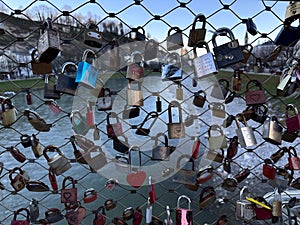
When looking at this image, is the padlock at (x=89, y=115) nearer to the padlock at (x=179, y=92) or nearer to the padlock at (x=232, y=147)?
the padlock at (x=179, y=92)

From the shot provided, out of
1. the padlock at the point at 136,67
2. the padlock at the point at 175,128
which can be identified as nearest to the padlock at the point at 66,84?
the padlock at the point at 136,67

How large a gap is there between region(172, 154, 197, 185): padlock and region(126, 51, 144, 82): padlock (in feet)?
0.84

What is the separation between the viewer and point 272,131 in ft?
2.36

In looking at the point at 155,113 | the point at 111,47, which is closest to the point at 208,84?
the point at 155,113

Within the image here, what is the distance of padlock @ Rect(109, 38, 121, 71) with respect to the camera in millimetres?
640

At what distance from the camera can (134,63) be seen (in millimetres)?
648

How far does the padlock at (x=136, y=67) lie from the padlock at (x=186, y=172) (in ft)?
0.84

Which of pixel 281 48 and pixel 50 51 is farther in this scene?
pixel 281 48

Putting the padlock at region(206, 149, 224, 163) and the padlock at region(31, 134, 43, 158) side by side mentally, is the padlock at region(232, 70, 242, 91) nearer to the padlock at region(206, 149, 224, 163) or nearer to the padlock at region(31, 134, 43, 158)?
the padlock at region(206, 149, 224, 163)

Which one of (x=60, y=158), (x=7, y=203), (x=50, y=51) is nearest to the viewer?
(x=50, y=51)

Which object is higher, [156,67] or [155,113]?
[156,67]

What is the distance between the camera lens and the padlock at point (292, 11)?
2.17ft

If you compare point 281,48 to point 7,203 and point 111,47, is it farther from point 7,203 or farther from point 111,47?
point 7,203

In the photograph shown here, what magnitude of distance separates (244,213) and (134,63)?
1.64 ft
